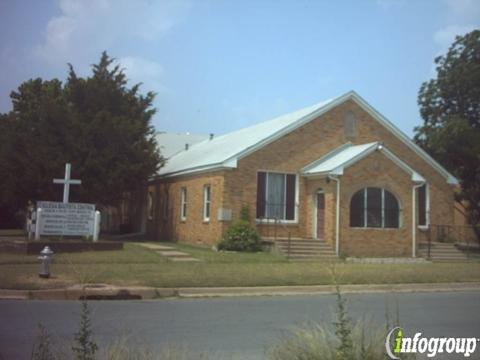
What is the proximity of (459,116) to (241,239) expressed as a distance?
589 inches

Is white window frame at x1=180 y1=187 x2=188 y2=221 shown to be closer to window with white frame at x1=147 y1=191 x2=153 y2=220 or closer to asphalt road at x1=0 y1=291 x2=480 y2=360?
window with white frame at x1=147 y1=191 x2=153 y2=220

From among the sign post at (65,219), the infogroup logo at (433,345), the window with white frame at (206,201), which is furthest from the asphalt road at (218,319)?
the window with white frame at (206,201)

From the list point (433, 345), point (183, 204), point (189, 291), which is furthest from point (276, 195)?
point (433, 345)

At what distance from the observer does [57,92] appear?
3069cm

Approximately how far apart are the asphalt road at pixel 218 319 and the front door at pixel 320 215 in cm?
1180

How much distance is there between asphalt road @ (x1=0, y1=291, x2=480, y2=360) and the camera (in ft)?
25.7

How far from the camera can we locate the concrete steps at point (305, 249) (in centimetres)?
2195

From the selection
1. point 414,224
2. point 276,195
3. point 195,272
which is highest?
point 276,195

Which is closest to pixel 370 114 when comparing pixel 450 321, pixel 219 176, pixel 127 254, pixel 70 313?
pixel 219 176

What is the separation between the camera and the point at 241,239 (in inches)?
919

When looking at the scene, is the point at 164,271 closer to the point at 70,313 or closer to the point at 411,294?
the point at 70,313

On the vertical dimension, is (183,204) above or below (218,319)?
above

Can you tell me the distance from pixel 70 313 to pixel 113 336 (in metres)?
2.39

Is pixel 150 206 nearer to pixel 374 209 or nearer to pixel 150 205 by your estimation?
pixel 150 205
